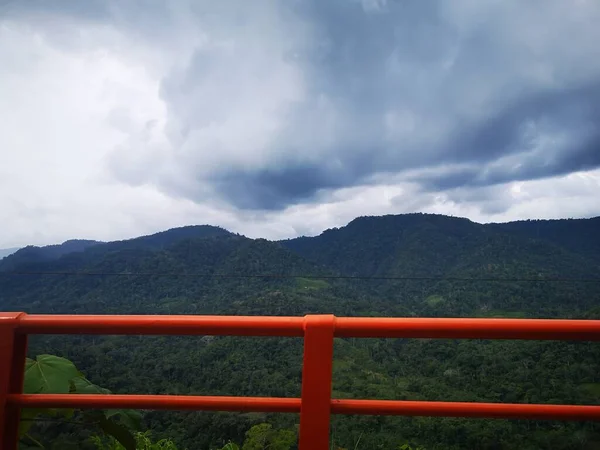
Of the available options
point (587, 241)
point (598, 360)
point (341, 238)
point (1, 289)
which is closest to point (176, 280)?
point (1, 289)

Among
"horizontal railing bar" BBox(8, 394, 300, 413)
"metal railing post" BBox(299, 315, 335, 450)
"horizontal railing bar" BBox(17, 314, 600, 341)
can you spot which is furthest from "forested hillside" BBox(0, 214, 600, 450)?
"horizontal railing bar" BBox(17, 314, 600, 341)

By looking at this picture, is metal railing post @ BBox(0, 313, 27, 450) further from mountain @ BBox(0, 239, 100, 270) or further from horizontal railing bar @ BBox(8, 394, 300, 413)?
mountain @ BBox(0, 239, 100, 270)

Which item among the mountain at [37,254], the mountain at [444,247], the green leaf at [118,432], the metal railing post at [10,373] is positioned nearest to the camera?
the metal railing post at [10,373]

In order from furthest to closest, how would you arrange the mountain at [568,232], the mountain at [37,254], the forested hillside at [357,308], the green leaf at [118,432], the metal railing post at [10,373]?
the mountain at [568,232] < the mountain at [37,254] < the forested hillside at [357,308] < the green leaf at [118,432] < the metal railing post at [10,373]

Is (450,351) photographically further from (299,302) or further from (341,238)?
(341,238)

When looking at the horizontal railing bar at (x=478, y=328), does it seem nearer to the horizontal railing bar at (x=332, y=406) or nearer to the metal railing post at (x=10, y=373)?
the horizontal railing bar at (x=332, y=406)

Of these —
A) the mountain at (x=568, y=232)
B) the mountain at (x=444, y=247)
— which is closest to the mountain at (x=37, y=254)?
the mountain at (x=444, y=247)
